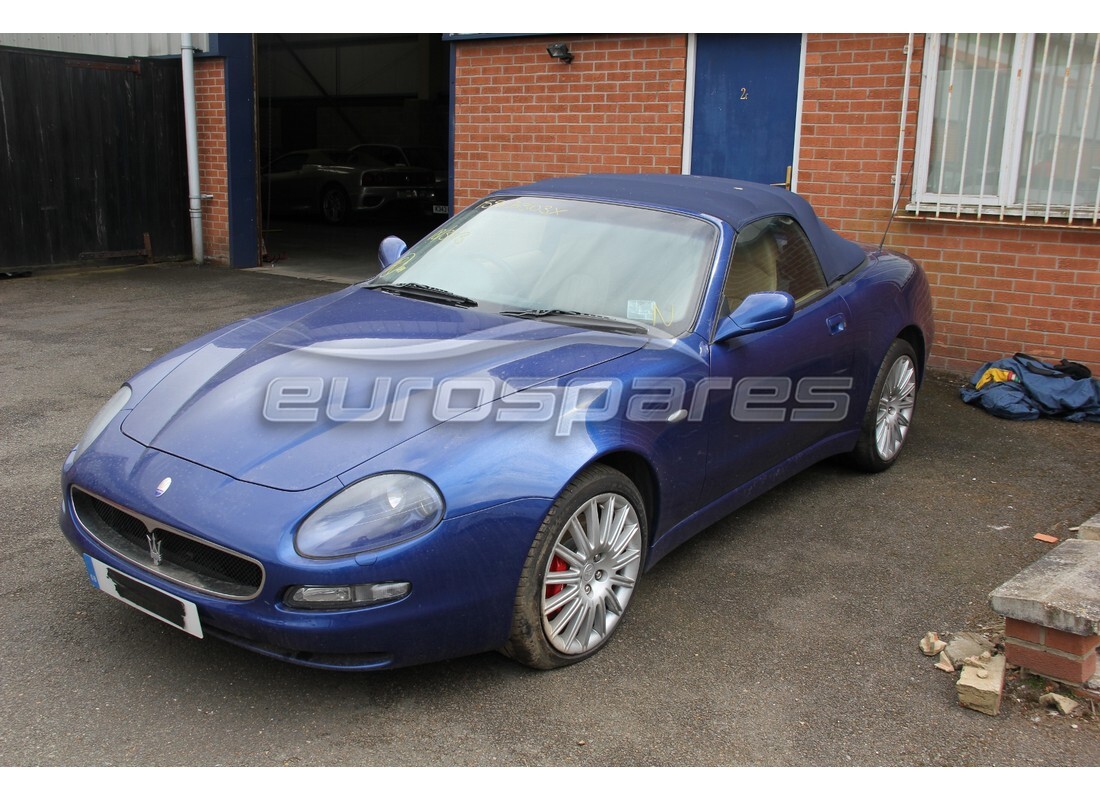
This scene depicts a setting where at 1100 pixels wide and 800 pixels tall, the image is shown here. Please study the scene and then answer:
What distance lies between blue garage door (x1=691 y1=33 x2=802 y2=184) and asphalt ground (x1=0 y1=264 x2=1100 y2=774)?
3873 millimetres

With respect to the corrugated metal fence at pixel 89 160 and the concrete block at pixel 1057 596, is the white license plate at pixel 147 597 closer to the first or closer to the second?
the concrete block at pixel 1057 596

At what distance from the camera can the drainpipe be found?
11.6 m

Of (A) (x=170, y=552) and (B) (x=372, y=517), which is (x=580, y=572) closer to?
(B) (x=372, y=517)

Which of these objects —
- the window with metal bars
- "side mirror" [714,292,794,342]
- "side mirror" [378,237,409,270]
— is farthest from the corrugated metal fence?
"side mirror" [714,292,794,342]

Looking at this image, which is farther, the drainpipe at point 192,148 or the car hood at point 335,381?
the drainpipe at point 192,148

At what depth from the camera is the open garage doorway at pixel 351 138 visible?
17422 millimetres

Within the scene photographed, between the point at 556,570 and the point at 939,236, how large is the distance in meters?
5.32

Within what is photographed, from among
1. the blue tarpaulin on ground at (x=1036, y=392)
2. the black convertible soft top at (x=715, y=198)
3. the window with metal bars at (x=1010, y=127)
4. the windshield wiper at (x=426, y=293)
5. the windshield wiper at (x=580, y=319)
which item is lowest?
the blue tarpaulin on ground at (x=1036, y=392)

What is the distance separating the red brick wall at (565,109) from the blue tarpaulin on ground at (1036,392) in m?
3.20

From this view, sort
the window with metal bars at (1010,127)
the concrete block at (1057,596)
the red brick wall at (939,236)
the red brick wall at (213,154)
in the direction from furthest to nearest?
the red brick wall at (213,154) → the red brick wall at (939,236) → the window with metal bars at (1010,127) → the concrete block at (1057,596)

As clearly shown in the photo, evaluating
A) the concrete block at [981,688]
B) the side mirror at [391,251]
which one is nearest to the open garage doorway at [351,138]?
the side mirror at [391,251]

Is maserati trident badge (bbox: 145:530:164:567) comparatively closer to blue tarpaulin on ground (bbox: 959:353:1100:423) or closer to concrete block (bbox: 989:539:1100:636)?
concrete block (bbox: 989:539:1100:636)

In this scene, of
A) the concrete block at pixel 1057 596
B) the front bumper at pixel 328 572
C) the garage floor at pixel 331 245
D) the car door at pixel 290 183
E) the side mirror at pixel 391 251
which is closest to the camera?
the front bumper at pixel 328 572

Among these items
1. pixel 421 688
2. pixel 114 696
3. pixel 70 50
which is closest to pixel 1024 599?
pixel 421 688
